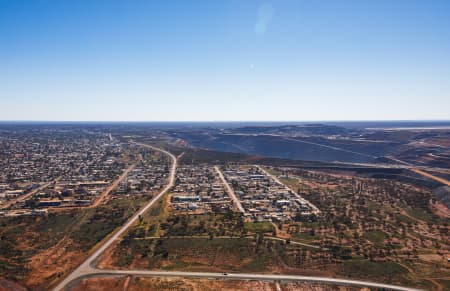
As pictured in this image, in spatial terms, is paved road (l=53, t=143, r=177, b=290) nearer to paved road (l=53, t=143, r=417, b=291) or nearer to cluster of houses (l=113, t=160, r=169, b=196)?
paved road (l=53, t=143, r=417, b=291)

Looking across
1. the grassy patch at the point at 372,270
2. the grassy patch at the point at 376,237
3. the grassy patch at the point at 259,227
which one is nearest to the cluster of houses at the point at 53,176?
the grassy patch at the point at 259,227

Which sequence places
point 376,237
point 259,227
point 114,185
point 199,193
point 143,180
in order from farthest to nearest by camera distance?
point 143,180, point 114,185, point 199,193, point 259,227, point 376,237

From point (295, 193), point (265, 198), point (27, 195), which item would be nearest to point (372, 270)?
point (265, 198)

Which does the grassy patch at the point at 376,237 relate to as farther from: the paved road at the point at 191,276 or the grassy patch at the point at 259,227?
the grassy patch at the point at 259,227

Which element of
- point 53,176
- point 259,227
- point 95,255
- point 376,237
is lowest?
point 376,237

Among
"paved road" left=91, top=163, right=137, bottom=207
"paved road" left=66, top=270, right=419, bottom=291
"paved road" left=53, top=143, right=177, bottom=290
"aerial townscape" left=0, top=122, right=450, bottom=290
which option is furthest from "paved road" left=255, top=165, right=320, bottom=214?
"paved road" left=91, top=163, right=137, bottom=207

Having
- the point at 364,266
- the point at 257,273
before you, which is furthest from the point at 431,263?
the point at 257,273

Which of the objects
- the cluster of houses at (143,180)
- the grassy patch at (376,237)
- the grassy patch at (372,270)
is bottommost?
the grassy patch at (372,270)

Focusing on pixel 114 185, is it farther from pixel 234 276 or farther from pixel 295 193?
pixel 234 276

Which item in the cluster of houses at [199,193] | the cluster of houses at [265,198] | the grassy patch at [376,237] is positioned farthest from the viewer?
the cluster of houses at [199,193]
